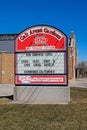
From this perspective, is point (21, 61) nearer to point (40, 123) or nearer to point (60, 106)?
point (60, 106)

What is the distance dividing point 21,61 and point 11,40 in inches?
1278

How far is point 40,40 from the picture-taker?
55.1 ft

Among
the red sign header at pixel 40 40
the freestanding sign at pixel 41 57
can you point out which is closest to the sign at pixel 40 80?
the freestanding sign at pixel 41 57

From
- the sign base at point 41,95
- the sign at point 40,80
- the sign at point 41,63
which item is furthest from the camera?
the sign at point 41,63

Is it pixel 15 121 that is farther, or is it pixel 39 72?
pixel 39 72

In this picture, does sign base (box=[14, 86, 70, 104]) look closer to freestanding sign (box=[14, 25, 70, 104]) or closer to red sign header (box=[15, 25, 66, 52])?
freestanding sign (box=[14, 25, 70, 104])

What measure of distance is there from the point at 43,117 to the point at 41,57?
581 cm

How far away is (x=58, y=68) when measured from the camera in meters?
16.4

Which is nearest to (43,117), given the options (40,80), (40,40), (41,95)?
(41,95)

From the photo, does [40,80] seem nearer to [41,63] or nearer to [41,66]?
[41,66]

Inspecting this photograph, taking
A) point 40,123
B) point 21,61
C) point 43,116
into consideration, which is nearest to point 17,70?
point 21,61

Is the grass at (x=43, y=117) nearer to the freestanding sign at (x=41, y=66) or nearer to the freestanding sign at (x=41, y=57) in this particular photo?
the freestanding sign at (x=41, y=66)

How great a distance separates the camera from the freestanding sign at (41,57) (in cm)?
1641

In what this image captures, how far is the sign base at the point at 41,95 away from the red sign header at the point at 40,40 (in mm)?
2073
